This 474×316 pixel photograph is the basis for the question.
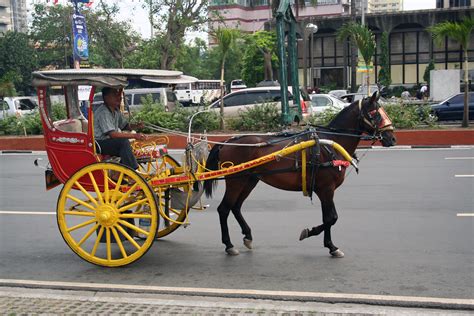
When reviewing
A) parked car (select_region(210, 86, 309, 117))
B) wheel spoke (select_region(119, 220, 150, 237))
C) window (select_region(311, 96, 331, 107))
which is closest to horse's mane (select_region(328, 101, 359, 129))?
wheel spoke (select_region(119, 220, 150, 237))

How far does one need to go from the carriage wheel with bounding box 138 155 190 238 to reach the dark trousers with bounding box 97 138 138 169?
1.36ft

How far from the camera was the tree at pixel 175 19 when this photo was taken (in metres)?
30.4

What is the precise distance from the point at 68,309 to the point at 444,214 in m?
5.71

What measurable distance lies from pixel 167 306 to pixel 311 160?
7.58 ft

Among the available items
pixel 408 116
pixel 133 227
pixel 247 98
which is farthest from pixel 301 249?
pixel 247 98

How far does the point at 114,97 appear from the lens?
22.6 feet

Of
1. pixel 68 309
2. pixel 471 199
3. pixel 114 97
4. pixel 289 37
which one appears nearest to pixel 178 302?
pixel 68 309

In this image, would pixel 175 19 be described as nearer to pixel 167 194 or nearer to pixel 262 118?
pixel 262 118

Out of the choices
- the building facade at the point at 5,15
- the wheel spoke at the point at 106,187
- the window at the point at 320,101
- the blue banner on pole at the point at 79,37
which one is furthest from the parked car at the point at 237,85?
the building facade at the point at 5,15

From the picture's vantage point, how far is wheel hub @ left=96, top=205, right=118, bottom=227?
6.35 metres

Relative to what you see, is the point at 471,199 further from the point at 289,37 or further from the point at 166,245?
the point at 289,37

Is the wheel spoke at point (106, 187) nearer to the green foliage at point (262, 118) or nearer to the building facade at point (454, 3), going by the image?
the green foliage at point (262, 118)

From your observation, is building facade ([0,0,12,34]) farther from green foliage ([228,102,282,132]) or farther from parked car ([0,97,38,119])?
green foliage ([228,102,282,132])

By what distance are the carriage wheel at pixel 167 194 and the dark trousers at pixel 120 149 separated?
413 mm
